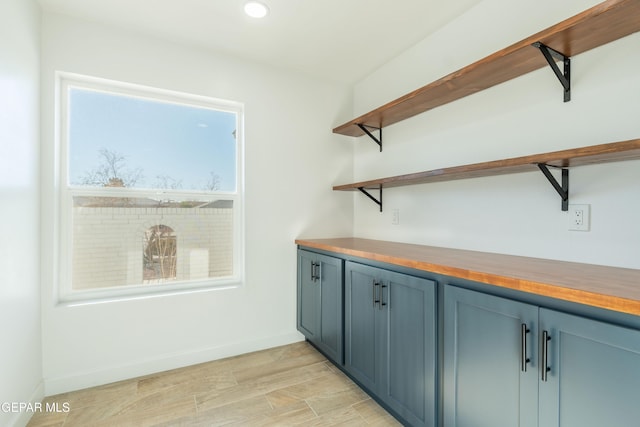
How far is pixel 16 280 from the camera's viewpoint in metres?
1.60

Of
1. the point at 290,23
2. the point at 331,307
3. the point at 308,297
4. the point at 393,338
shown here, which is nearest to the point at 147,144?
the point at 290,23

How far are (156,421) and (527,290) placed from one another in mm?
1982

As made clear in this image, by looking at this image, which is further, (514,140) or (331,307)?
(331,307)

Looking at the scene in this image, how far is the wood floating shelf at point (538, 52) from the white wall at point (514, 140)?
2.8 inches

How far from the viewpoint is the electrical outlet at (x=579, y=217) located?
4.59ft

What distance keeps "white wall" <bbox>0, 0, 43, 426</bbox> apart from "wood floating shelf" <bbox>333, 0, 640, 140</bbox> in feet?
6.89

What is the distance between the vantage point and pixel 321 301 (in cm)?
236

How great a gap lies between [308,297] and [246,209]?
896 millimetres

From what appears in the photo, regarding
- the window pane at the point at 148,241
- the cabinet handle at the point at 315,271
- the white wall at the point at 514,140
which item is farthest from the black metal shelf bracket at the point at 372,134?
the window pane at the point at 148,241

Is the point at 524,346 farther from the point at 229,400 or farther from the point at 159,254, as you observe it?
the point at 159,254

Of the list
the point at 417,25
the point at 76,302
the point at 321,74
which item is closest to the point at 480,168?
the point at 417,25

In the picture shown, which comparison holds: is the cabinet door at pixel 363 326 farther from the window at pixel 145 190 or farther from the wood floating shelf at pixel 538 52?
the wood floating shelf at pixel 538 52

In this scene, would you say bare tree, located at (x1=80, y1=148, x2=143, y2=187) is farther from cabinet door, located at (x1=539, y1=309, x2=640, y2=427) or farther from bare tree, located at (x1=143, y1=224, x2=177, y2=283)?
cabinet door, located at (x1=539, y1=309, x2=640, y2=427)

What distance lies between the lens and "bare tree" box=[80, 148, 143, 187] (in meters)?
2.14
